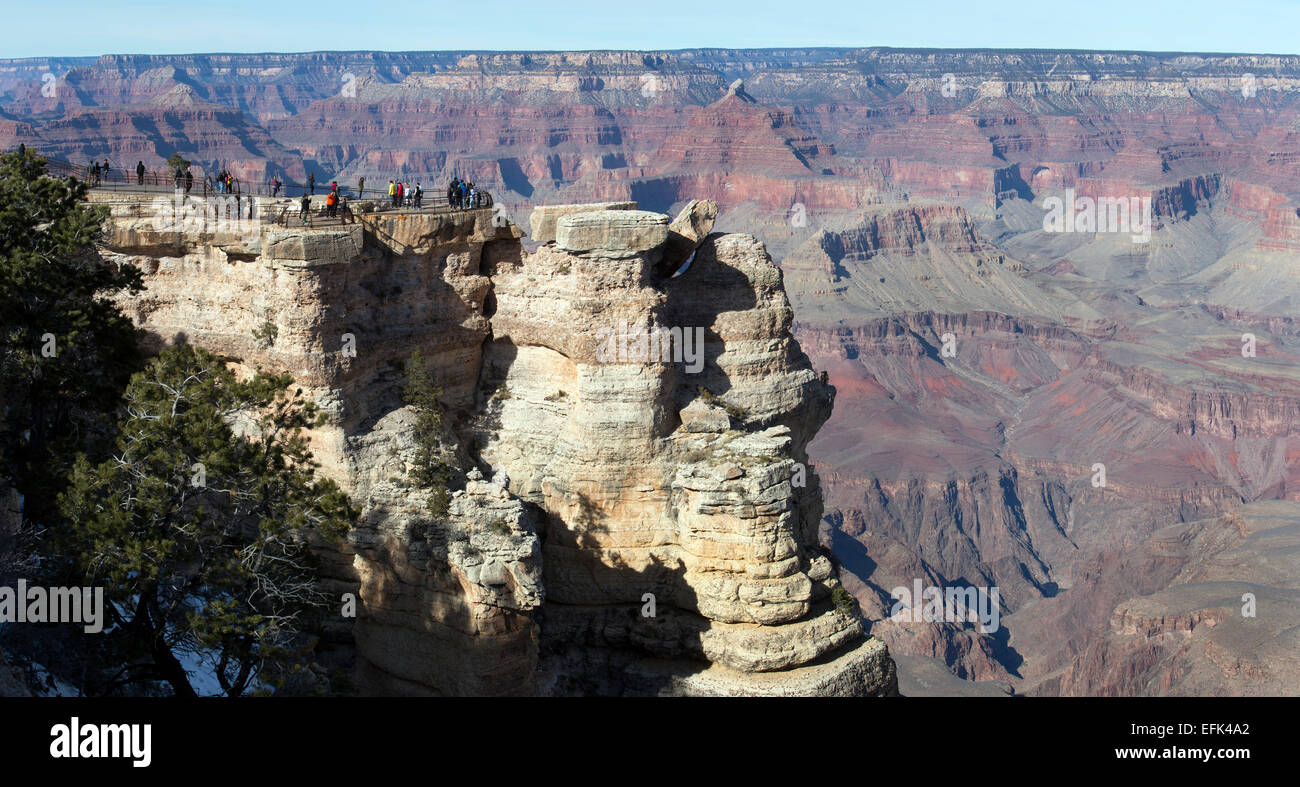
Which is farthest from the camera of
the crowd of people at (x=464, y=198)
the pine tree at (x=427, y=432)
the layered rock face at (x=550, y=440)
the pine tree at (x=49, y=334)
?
the crowd of people at (x=464, y=198)

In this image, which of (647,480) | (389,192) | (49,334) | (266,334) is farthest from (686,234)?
(49,334)

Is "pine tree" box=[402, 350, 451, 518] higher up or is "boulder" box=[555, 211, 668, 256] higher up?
"boulder" box=[555, 211, 668, 256]

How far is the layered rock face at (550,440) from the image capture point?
96.2 feet

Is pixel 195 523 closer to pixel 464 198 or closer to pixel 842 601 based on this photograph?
pixel 464 198

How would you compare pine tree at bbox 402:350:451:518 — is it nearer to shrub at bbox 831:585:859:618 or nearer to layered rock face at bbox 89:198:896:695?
layered rock face at bbox 89:198:896:695

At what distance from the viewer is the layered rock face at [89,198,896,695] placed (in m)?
29.3

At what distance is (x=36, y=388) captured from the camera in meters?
27.6

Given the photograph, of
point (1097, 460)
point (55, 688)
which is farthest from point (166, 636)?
point (1097, 460)

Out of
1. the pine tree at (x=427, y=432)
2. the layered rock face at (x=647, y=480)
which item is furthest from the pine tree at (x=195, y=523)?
the layered rock face at (x=647, y=480)

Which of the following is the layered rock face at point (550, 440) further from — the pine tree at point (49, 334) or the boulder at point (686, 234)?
the pine tree at point (49, 334)

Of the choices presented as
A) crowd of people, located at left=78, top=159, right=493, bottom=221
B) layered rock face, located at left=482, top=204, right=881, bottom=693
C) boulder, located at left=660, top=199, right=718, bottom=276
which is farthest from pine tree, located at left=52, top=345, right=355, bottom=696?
boulder, located at left=660, top=199, right=718, bottom=276

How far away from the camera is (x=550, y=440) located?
32.6 meters

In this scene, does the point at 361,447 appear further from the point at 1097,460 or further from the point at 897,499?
the point at 1097,460

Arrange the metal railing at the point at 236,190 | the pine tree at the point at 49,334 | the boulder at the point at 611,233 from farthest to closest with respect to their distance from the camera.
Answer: the metal railing at the point at 236,190 < the boulder at the point at 611,233 < the pine tree at the point at 49,334
